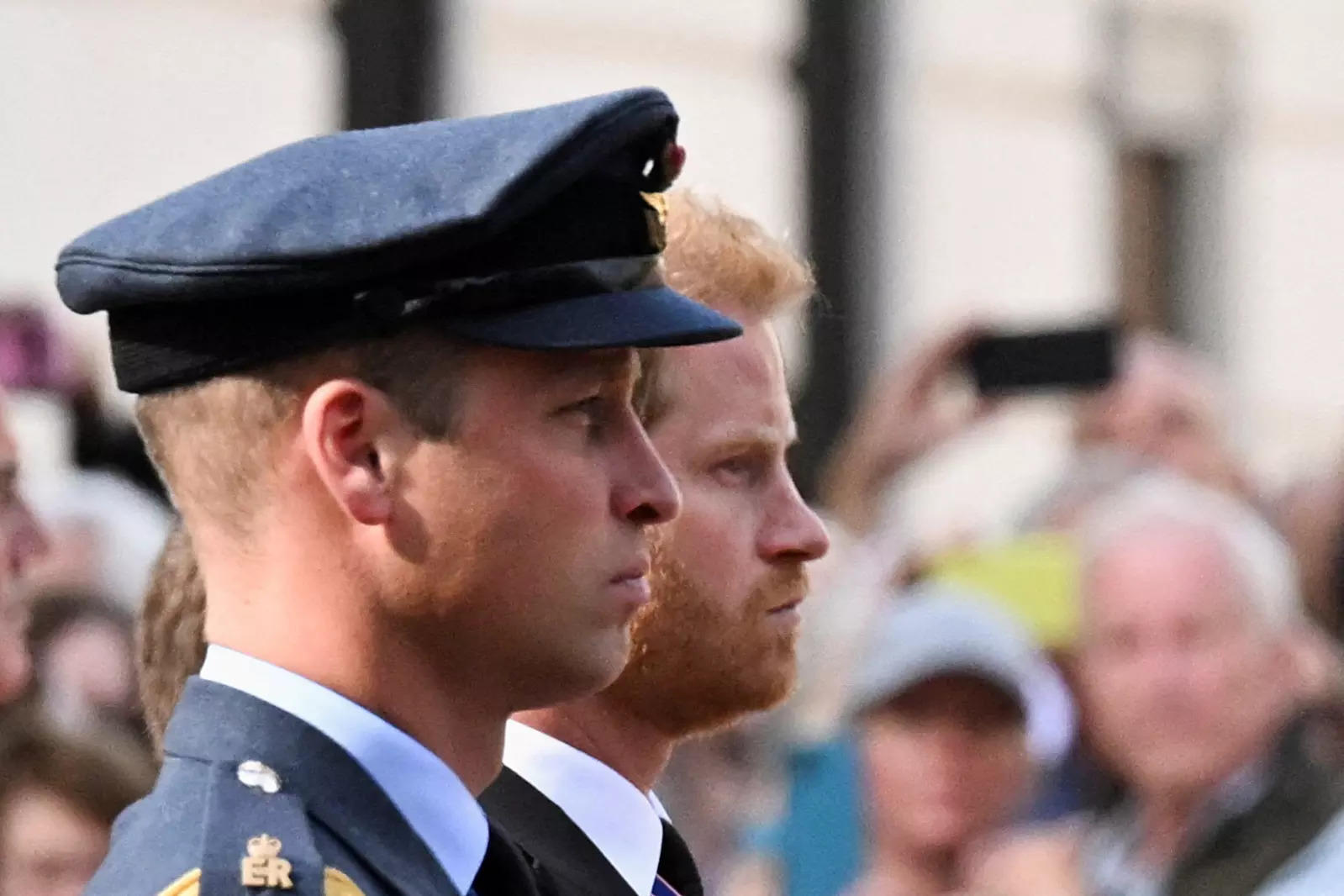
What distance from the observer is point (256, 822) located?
1668 mm

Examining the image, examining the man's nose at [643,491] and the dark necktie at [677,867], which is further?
the dark necktie at [677,867]

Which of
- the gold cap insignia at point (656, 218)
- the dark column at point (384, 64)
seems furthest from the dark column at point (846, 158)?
the gold cap insignia at point (656, 218)

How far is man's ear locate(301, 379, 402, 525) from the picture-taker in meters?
1.72

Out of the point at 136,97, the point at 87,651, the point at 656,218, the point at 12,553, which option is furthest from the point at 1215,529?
the point at 136,97

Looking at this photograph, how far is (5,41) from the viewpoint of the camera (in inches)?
258

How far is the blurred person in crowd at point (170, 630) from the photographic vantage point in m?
2.43

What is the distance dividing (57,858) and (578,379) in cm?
193

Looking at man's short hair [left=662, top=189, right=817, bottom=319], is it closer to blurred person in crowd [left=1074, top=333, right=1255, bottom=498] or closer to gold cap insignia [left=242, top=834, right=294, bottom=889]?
gold cap insignia [left=242, top=834, right=294, bottom=889]

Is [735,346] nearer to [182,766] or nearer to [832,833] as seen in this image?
[182,766]

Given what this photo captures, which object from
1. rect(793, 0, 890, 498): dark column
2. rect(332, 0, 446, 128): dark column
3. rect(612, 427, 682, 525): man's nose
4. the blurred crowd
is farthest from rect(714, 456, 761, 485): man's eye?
rect(793, 0, 890, 498): dark column

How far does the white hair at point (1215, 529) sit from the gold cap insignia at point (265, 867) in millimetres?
3106

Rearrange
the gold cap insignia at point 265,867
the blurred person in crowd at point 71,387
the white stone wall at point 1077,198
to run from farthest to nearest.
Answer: the white stone wall at point 1077,198 → the blurred person in crowd at point 71,387 → the gold cap insignia at point 265,867

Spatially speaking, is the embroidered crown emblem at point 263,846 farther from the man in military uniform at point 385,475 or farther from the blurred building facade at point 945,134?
the blurred building facade at point 945,134

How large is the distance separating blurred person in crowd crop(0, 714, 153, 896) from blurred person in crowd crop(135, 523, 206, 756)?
96cm
